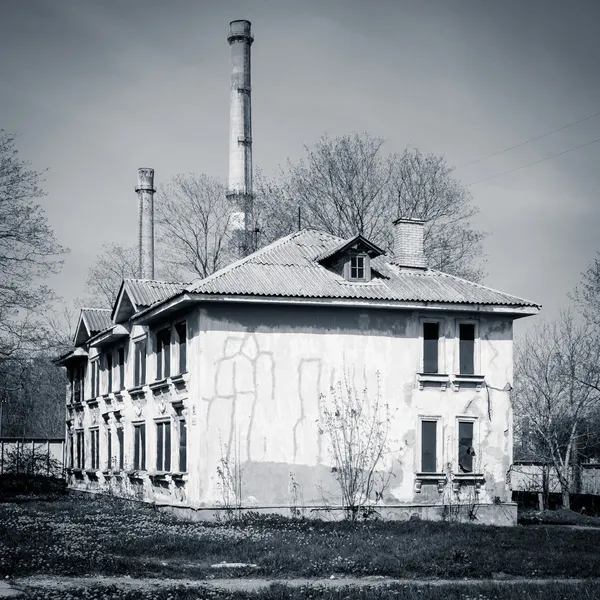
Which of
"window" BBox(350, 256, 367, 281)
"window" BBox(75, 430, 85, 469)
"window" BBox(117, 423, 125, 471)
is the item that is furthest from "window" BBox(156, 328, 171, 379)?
"window" BBox(75, 430, 85, 469)

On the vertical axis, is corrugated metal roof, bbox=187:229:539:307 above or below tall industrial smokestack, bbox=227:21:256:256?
below

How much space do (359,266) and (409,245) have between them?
2.78m

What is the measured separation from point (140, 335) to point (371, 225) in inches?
634

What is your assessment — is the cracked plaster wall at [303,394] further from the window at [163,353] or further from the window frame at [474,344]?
the window at [163,353]

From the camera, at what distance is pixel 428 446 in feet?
90.3

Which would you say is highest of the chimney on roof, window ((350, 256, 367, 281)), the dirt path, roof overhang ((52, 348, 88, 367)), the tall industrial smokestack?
the tall industrial smokestack

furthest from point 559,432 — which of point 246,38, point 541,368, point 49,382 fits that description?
point 49,382

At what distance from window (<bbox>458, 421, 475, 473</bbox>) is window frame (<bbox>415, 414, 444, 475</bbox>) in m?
0.57

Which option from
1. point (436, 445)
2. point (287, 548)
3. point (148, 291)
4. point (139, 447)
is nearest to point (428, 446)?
point (436, 445)

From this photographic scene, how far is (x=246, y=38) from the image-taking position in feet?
168

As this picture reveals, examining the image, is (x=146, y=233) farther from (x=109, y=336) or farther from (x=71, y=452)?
(x=109, y=336)

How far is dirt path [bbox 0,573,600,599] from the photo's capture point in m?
13.5

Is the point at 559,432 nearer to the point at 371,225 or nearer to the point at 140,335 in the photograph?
the point at 371,225

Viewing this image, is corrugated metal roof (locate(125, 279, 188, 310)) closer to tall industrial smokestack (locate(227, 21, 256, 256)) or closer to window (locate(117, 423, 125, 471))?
window (locate(117, 423, 125, 471))
